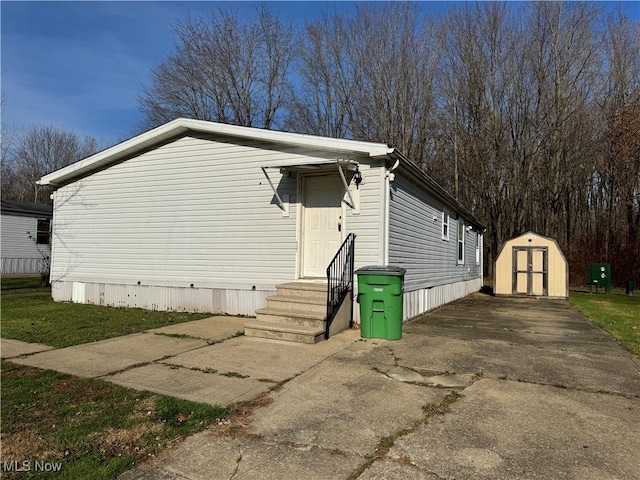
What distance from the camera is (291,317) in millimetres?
6984

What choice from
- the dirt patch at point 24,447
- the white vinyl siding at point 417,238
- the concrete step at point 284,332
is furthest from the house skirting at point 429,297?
the dirt patch at point 24,447

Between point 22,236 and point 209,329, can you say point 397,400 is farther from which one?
point 22,236

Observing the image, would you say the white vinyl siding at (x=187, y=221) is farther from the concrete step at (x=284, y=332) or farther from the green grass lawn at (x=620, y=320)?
the green grass lawn at (x=620, y=320)

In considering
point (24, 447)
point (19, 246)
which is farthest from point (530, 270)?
point (19, 246)

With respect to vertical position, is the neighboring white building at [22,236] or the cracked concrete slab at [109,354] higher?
the neighboring white building at [22,236]

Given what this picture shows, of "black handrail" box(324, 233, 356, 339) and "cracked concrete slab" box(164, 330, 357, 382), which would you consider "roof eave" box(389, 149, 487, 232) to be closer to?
"black handrail" box(324, 233, 356, 339)

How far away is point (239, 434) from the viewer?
331 centimetres

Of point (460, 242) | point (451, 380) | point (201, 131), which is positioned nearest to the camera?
point (451, 380)

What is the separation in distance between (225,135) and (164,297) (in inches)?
161

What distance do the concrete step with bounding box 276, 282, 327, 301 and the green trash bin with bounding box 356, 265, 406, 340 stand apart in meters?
0.85

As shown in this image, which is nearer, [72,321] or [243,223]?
[72,321]

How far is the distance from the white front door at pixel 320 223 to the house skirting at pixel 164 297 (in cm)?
113

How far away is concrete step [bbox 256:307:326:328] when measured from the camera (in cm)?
679

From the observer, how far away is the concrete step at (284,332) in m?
6.44
